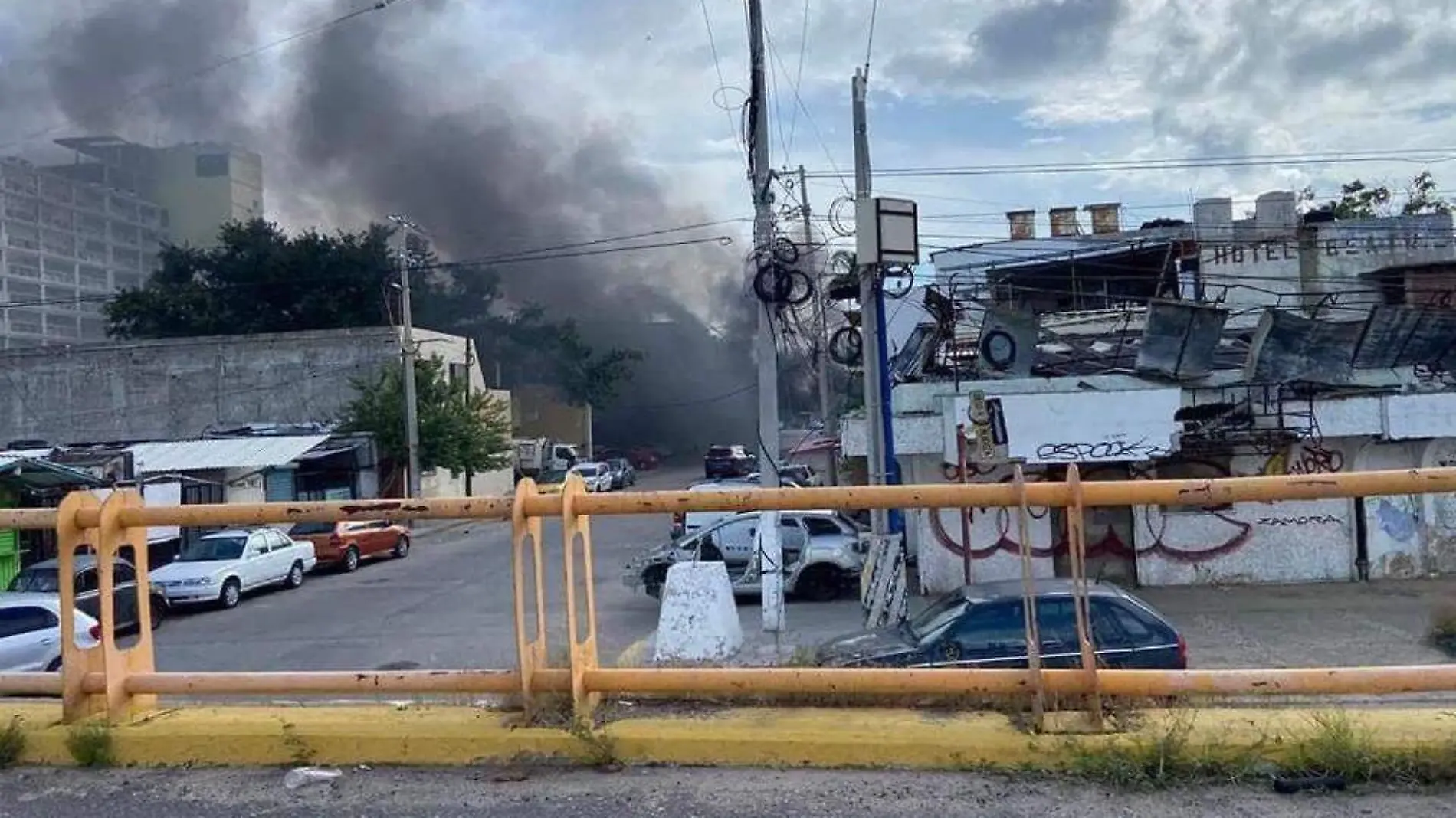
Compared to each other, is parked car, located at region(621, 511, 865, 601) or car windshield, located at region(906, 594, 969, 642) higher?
car windshield, located at region(906, 594, 969, 642)

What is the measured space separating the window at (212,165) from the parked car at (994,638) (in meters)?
69.7

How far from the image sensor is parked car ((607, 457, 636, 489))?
53656 mm

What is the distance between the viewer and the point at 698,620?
8297mm

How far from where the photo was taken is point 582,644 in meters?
4.84

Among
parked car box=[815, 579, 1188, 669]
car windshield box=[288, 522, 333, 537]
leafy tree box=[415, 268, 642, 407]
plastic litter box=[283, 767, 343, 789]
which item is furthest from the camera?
leafy tree box=[415, 268, 642, 407]

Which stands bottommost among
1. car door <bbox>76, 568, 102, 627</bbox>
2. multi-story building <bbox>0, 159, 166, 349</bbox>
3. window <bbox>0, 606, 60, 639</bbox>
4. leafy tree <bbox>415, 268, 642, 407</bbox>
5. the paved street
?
the paved street

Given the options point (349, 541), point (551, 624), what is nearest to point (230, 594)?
point (349, 541)

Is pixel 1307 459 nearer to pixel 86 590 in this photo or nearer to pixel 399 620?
pixel 399 620

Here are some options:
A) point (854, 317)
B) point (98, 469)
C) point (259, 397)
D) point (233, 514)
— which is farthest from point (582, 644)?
point (259, 397)

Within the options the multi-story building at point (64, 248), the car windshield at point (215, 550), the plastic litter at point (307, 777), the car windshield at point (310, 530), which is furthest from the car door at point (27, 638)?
the multi-story building at point (64, 248)

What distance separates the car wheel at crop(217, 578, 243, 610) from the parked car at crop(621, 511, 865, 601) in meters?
7.56

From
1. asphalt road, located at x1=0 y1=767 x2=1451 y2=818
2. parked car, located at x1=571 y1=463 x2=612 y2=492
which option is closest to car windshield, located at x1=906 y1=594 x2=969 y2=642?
asphalt road, located at x1=0 y1=767 x2=1451 y2=818

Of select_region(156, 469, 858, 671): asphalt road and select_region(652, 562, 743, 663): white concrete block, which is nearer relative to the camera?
select_region(652, 562, 743, 663): white concrete block

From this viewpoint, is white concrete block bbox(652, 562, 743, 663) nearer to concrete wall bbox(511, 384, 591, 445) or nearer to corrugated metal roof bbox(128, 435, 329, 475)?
corrugated metal roof bbox(128, 435, 329, 475)
